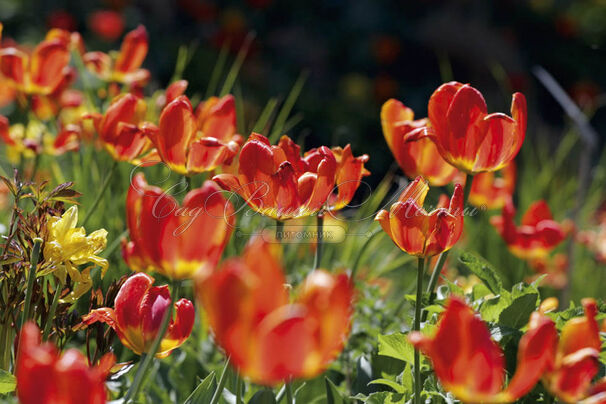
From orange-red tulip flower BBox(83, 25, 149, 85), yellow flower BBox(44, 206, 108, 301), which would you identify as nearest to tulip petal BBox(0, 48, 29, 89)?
orange-red tulip flower BBox(83, 25, 149, 85)

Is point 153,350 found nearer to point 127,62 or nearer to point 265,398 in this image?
point 265,398

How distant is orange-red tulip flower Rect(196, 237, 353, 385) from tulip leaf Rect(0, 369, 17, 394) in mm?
311

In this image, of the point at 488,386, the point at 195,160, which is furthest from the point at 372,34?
the point at 488,386

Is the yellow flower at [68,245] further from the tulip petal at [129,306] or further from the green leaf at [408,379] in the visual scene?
the green leaf at [408,379]

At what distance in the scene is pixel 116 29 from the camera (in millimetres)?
3672

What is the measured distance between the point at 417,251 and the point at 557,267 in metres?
1.59

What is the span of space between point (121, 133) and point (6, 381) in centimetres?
41

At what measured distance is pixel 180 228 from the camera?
1.78ft

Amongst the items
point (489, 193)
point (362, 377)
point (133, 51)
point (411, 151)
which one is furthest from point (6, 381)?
point (489, 193)

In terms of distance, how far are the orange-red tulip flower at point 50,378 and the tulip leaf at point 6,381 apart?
8.9 inches

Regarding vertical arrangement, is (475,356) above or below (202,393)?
above

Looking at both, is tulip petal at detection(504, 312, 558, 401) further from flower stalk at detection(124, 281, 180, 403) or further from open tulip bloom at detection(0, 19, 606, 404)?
flower stalk at detection(124, 281, 180, 403)

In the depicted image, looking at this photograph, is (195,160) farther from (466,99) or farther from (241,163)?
(466,99)

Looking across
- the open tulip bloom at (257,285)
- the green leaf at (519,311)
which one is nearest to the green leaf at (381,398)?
the open tulip bloom at (257,285)
